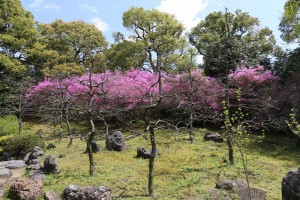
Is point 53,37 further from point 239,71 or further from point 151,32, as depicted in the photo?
point 239,71

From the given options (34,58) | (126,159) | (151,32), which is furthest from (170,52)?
(126,159)

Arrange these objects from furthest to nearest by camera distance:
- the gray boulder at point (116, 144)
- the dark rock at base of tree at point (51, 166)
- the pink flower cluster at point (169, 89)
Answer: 1. the pink flower cluster at point (169, 89)
2. the gray boulder at point (116, 144)
3. the dark rock at base of tree at point (51, 166)

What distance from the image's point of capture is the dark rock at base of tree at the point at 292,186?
314 inches

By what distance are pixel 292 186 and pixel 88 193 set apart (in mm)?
5517

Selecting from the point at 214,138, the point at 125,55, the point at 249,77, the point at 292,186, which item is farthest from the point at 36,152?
the point at 125,55

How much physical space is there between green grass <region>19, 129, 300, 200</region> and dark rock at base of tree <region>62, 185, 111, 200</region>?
0.59 meters

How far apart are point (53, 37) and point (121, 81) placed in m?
12.4

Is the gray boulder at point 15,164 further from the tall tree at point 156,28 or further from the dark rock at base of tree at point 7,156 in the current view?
the tall tree at point 156,28

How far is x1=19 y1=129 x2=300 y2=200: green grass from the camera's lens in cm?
1059

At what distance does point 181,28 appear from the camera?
32312 millimetres

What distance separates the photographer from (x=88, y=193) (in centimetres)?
961

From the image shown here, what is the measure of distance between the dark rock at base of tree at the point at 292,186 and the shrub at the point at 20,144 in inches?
486

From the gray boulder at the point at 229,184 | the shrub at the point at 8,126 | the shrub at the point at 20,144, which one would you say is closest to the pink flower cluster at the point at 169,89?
the shrub at the point at 8,126

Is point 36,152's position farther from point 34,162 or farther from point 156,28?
point 156,28
